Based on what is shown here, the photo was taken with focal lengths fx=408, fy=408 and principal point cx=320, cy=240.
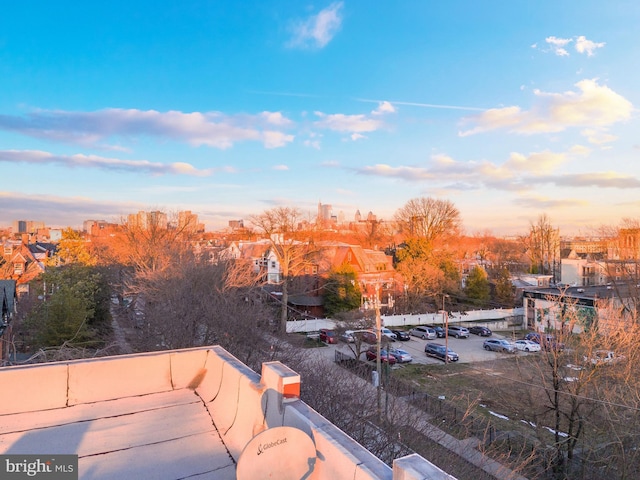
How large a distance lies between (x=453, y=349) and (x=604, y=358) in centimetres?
1409

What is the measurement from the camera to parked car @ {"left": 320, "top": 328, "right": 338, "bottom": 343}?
985 inches

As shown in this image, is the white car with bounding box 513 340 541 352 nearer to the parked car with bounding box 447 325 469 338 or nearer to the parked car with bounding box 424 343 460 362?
the parked car with bounding box 424 343 460 362

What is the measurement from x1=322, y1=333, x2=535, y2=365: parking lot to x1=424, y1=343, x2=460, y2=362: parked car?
230 millimetres

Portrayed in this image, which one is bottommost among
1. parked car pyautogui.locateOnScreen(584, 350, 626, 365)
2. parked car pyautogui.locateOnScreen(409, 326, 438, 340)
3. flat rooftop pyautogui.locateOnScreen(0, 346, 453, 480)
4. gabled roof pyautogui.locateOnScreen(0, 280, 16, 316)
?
parked car pyautogui.locateOnScreen(409, 326, 438, 340)

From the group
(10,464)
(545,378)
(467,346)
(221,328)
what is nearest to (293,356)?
(221,328)

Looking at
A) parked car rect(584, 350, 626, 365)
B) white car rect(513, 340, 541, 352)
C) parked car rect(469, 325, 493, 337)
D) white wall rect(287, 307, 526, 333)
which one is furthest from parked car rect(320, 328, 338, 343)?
parked car rect(584, 350, 626, 365)

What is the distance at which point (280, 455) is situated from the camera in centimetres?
315

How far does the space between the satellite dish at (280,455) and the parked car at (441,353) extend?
1993 cm

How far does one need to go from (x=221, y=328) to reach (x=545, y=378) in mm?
10965

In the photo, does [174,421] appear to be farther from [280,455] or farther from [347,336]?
[347,336]

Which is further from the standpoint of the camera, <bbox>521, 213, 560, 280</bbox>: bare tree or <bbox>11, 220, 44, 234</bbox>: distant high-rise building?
<bbox>11, 220, 44, 234</bbox>: distant high-rise building

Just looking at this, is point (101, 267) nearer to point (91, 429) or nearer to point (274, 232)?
point (274, 232)

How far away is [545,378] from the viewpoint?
37.0 ft

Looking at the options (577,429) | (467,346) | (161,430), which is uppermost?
(161,430)
